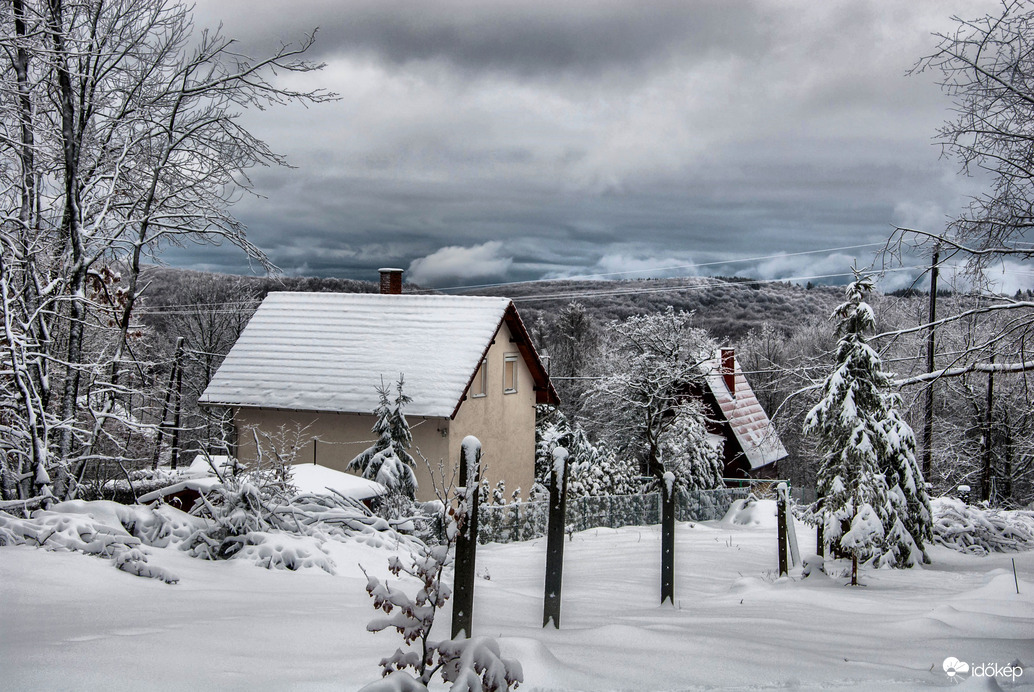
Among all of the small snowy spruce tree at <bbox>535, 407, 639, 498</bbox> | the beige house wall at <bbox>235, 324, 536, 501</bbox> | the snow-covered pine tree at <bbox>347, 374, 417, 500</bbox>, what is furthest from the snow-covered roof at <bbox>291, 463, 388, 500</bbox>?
the small snowy spruce tree at <bbox>535, 407, 639, 498</bbox>

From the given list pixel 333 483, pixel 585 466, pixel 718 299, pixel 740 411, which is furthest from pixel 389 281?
pixel 718 299

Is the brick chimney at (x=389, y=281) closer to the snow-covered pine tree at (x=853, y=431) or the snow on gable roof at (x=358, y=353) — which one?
the snow on gable roof at (x=358, y=353)

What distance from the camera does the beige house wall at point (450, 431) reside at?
66.1 feet

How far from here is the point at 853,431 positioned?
422 inches

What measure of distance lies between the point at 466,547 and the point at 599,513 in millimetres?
14757

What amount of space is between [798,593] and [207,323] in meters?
39.3

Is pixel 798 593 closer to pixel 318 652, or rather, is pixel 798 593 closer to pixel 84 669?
pixel 318 652

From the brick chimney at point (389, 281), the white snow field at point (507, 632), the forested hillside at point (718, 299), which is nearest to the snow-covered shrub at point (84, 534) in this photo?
the white snow field at point (507, 632)

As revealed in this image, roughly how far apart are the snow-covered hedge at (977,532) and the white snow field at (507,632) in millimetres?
6178

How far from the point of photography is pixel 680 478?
86.4 ft

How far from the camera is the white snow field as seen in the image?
4102 millimetres

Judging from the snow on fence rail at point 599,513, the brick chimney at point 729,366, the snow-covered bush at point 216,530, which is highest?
the brick chimney at point 729,366

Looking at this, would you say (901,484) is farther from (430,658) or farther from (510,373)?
(510,373)
